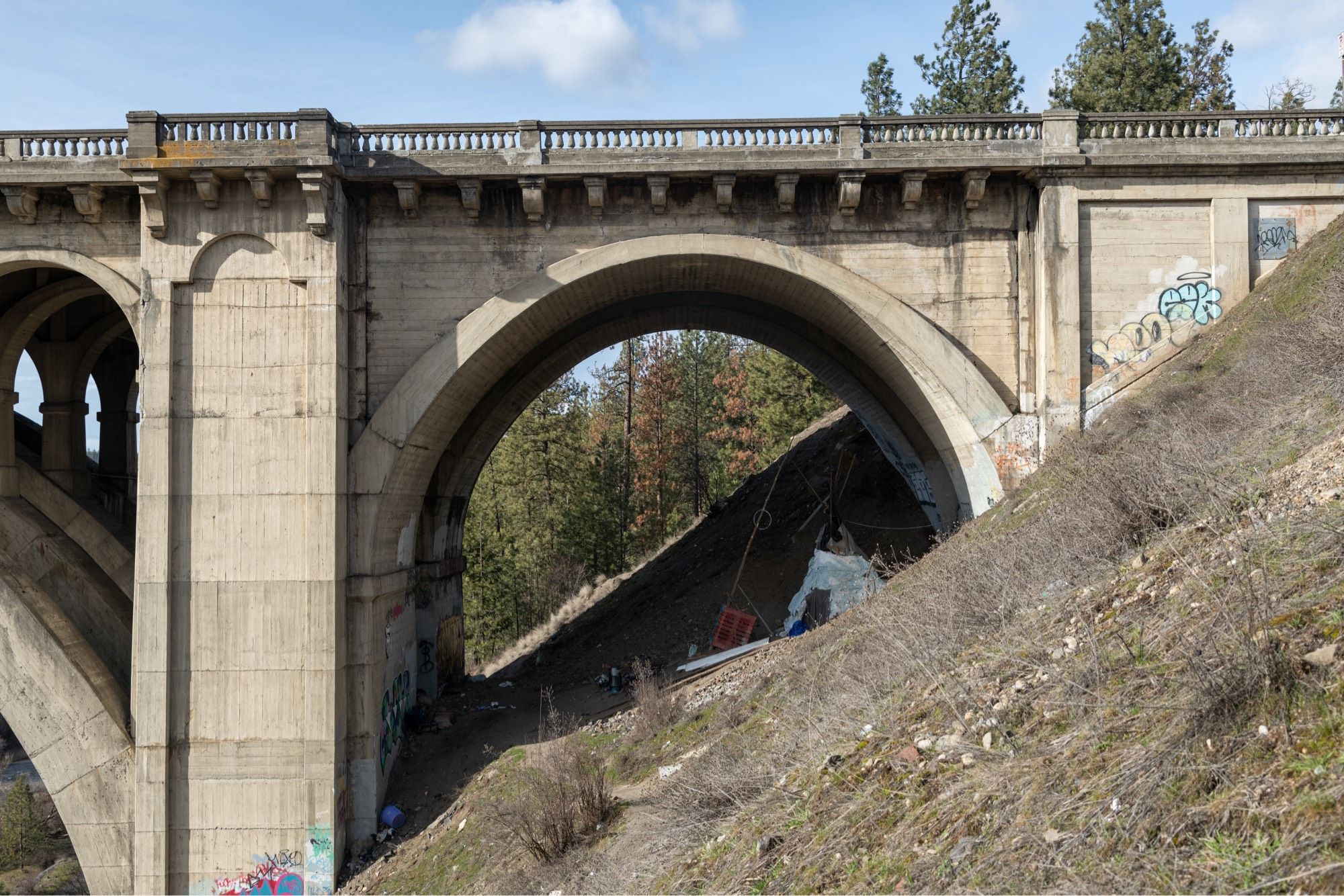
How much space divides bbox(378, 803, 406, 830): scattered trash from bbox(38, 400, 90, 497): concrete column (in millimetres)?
9579

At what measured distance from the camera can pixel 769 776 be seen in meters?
8.05

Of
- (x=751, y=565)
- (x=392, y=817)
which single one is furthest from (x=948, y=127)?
(x=392, y=817)

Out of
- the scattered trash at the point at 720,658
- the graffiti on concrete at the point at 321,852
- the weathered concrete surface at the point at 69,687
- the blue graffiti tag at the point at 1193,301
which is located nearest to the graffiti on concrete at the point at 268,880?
the graffiti on concrete at the point at 321,852

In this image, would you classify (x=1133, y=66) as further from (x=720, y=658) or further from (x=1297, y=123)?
(x=720, y=658)

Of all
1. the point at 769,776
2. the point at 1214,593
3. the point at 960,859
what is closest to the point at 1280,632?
the point at 1214,593

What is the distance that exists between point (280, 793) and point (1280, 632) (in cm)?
1451

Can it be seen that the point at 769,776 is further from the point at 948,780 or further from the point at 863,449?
the point at 863,449

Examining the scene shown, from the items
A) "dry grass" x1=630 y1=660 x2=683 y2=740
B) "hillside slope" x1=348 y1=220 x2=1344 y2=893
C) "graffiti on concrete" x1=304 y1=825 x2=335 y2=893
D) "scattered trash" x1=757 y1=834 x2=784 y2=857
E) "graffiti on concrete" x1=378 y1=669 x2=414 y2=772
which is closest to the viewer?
"hillside slope" x1=348 y1=220 x2=1344 y2=893

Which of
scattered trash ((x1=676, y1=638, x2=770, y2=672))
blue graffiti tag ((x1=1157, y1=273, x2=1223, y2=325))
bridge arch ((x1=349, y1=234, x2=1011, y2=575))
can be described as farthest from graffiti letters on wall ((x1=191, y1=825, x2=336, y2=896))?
blue graffiti tag ((x1=1157, y1=273, x2=1223, y2=325))

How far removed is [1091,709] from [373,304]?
13.6m

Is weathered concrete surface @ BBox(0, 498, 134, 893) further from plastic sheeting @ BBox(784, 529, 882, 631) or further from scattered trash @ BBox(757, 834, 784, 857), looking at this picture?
scattered trash @ BBox(757, 834, 784, 857)

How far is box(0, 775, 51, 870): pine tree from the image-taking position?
27484mm

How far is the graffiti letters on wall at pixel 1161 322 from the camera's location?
598 inches

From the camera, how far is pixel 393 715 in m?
17.0
